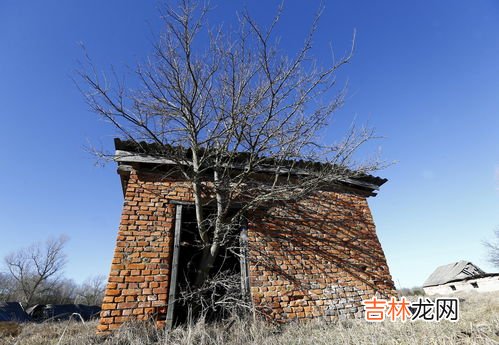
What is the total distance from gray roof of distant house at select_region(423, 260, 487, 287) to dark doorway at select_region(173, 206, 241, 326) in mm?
32086

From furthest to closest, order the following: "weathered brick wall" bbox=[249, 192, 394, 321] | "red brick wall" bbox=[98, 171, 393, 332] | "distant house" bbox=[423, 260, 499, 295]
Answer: "distant house" bbox=[423, 260, 499, 295], "weathered brick wall" bbox=[249, 192, 394, 321], "red brick wall" bbox=[98, 171, 393, 332]

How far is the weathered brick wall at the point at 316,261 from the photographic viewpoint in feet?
15.6

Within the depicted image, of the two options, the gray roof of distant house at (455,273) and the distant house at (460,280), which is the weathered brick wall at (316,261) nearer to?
the distant house at (460,280)

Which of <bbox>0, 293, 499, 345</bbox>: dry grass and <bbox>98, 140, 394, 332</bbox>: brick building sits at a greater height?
<bbox>98, 140, 394, 332</bbox>: brick building

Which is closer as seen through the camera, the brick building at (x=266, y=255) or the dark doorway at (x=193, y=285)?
the brick building at (x=266, y=255)

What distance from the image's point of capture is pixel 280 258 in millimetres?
5117

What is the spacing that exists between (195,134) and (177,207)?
154cm

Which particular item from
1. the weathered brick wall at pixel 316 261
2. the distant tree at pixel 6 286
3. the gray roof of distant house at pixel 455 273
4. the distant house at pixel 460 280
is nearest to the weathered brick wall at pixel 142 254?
the weathered brick wall at pixel 316 261

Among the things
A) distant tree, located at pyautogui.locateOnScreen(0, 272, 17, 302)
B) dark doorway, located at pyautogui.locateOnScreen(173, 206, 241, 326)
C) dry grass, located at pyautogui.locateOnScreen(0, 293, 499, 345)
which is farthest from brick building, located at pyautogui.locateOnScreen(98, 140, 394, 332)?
distant tree, located at pyautogui.locateOnScreen(0, 272, 17, 302)

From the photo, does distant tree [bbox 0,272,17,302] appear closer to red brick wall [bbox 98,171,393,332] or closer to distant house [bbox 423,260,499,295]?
red brick wall [bbox 98,171,393,332]

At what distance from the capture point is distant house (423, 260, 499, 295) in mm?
24514

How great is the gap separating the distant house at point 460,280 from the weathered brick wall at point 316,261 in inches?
1087

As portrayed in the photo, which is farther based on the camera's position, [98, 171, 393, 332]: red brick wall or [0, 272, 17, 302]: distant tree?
[0, 272, 17, 302]: distant tree

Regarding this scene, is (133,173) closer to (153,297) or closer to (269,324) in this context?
(153,297)
